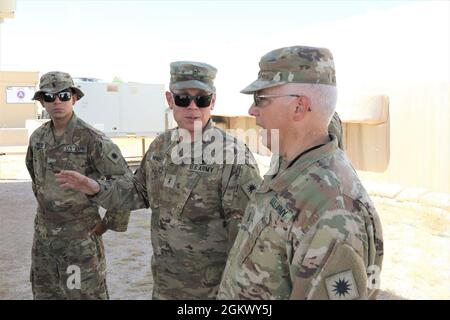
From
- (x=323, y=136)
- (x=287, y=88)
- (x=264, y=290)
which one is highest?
(x=287, y=88)

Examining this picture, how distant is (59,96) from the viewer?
10.9ft

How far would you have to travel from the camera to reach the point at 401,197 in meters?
8.16

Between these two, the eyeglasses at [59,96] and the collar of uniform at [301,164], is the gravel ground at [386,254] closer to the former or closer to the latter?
the eyeglasses at [59,96]

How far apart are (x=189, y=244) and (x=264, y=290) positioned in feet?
3.15

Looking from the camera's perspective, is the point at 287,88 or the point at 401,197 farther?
the point at 401,197

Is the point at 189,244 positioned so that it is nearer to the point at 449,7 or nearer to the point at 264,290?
the point at 264,290

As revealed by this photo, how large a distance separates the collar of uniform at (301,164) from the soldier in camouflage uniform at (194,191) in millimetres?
813

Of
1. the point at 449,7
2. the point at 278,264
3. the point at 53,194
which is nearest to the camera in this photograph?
the point at 278,264

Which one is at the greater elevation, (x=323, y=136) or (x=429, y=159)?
(x=323, y=136)

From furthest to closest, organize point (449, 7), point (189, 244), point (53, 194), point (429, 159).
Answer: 1. point (449, 7)
2. point (429, 159)
3. point (53, 194)
4. point (189, 244)

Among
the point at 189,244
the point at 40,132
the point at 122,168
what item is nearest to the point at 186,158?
the point at 189,244

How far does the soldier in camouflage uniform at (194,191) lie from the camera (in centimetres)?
242

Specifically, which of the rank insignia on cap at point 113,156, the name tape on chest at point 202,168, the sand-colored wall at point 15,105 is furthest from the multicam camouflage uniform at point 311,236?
the sand-colored wall at point 15,105

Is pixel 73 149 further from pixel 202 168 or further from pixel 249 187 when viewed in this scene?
pixel 249 187
